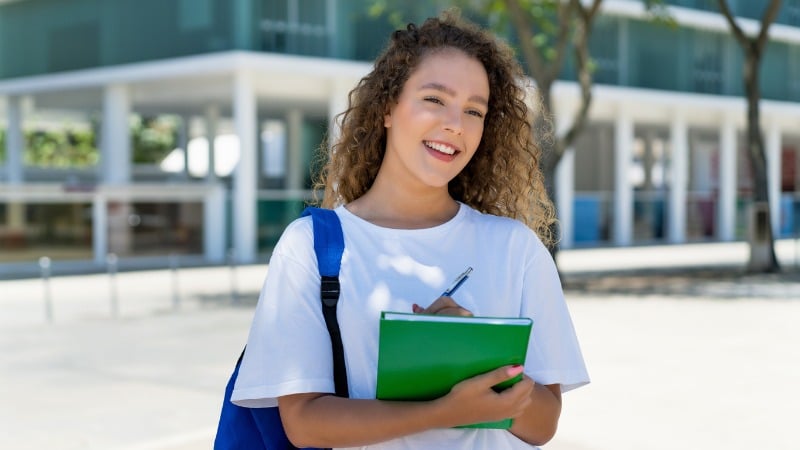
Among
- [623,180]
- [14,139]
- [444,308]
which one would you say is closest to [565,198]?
[623,180]

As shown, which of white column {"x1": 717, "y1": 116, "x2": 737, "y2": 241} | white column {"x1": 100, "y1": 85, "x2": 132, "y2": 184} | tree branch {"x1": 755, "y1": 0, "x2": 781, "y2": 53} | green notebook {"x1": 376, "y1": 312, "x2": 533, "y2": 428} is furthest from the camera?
white column {"x1": 717, "y1": 116, "x2": 737, "y2": 241}

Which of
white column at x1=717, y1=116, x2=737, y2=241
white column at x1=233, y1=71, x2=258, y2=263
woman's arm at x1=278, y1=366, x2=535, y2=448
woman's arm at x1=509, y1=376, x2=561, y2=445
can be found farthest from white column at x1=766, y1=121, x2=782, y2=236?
woman's arm at x1=278, y1=366, x2=535, y2=448

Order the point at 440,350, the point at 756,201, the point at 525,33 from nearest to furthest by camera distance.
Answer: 1. the point at 440,350
2. the point at 525,33
3. the point at 756,201

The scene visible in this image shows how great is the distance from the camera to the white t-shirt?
2287 millimetres

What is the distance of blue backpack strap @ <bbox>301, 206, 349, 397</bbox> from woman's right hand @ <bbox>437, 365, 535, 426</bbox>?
0.25m

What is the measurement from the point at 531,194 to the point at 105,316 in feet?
41.4

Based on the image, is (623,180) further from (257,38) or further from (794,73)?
(257,38)

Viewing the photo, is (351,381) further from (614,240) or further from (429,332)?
(614,240)

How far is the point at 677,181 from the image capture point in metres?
36.9

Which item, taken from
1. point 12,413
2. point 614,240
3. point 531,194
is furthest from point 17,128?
point 531,194

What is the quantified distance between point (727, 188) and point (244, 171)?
19568mm

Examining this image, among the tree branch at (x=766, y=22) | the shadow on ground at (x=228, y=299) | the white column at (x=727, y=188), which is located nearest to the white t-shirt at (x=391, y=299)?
the shadow on ground at (x=228, y=299)

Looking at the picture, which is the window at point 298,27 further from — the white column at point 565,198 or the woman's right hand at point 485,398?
the woman's right hand at point 485,398

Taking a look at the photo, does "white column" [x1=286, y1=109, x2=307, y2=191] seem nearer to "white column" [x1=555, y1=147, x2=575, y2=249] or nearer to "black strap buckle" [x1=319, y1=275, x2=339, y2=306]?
"white column" [x1=555, y1=147, x2=575, y2=249]
